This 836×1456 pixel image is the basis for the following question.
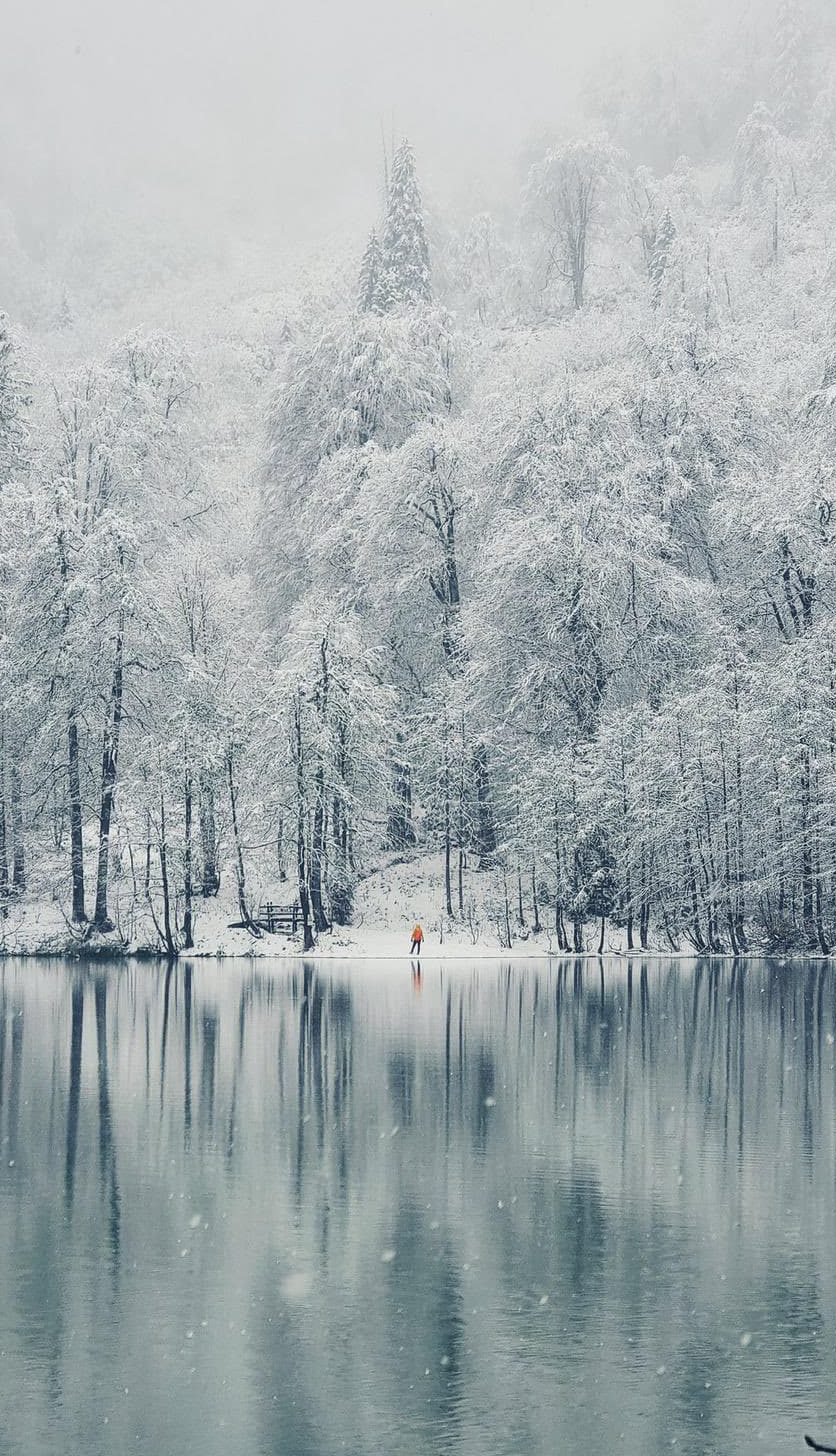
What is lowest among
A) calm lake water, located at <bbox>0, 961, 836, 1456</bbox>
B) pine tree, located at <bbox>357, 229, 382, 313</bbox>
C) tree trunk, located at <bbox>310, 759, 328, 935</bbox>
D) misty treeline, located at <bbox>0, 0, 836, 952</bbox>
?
calm lake water, located at <bbox>0, 961, 836, 1456</bbox>

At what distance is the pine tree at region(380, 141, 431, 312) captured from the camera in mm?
59062

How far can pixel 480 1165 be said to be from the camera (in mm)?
12992

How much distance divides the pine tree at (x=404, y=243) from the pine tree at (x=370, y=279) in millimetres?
197

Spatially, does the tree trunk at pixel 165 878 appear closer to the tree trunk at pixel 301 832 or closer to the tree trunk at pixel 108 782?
the tree trunk at pixel 108 782

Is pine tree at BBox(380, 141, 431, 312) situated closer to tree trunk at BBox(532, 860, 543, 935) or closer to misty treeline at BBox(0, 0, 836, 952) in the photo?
misty treeline at BBox(0, 0, 836, 952)

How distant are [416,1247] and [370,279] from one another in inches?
2132

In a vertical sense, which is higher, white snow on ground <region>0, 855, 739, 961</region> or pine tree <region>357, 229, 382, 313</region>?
pine tree <region>357, 229, 382, 313</region>

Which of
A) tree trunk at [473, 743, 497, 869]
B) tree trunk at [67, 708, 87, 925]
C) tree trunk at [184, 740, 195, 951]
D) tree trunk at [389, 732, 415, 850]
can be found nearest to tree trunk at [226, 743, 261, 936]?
tree trunk at [184, 740, 195, 951]

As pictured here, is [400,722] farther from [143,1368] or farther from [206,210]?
[206,210]

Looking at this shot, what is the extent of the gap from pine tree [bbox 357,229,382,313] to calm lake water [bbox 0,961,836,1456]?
A: 4305cm

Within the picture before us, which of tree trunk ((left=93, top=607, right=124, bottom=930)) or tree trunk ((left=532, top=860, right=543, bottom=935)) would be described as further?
tree trunk ((left=532, top=860, right=543, bottom=935))

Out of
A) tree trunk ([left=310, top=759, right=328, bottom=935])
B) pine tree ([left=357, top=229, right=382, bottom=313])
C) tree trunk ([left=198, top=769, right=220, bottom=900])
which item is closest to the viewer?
tree trunk ([left=310, top=759, right=328, bottom=935])

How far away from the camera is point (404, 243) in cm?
6134

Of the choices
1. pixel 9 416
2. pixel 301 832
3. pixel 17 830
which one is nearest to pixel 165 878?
pixel 301 832
